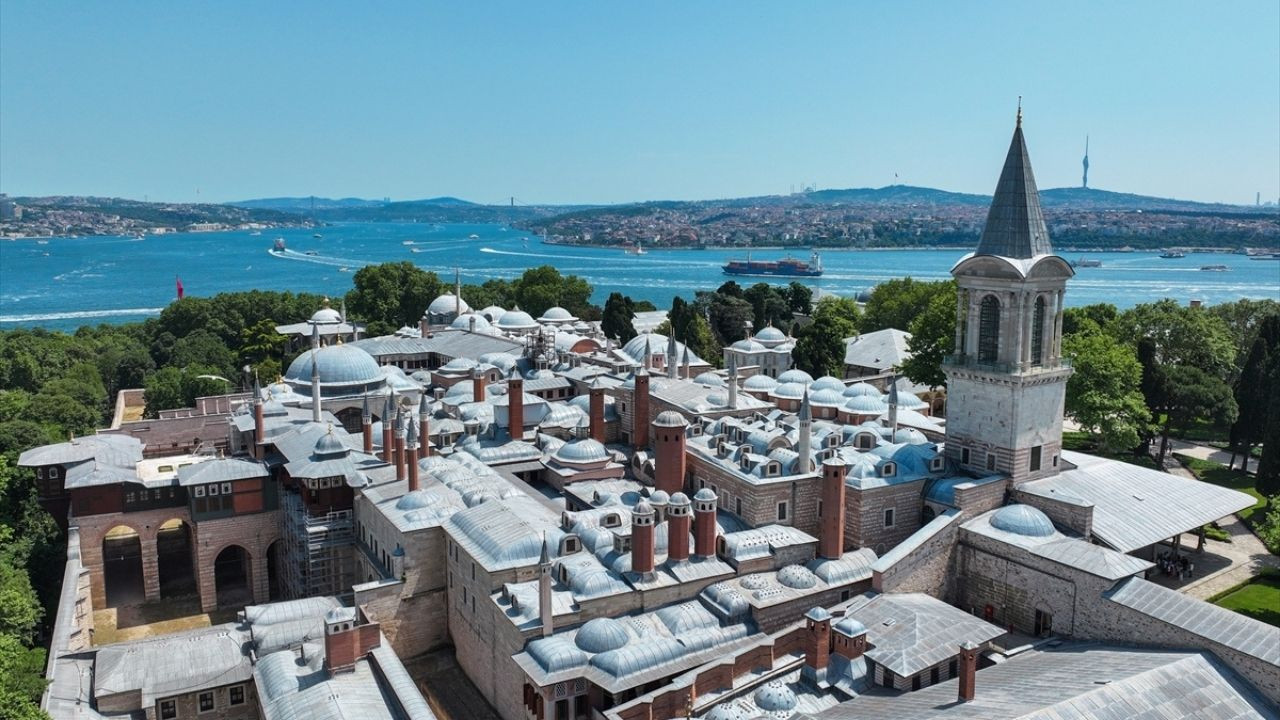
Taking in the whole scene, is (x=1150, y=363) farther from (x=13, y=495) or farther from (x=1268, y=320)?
(x=13, y=495)

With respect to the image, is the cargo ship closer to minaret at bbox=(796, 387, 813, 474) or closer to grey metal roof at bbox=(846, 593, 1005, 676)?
minaret at bbox=(796, 387, 813, 474)

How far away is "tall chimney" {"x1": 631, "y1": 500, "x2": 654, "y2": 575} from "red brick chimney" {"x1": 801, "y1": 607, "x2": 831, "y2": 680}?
14.7ft

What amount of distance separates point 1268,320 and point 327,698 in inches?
1770

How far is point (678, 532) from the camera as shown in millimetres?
26078

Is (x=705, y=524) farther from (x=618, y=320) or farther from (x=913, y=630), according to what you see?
(x=618, y=320)

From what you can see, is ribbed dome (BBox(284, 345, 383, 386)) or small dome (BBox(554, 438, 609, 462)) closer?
small dome (BBox(554, 438, 609, 462))

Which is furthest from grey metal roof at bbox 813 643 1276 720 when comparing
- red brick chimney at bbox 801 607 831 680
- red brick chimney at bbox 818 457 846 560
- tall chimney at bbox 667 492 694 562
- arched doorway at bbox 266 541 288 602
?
arched doorway at bbox 266 541 288 602

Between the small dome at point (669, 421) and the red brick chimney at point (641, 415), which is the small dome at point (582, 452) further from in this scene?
the small dome at point (669, 421)

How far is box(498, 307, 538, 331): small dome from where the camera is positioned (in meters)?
68.9

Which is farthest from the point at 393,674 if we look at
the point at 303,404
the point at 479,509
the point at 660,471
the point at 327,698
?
the point at 303,404

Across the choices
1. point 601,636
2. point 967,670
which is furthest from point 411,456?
point 967,670

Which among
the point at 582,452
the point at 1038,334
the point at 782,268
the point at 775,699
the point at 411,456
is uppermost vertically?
the point at 1038,334

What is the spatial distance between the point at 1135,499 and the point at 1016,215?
9881 millimetres

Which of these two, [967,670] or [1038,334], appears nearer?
[967,670]
